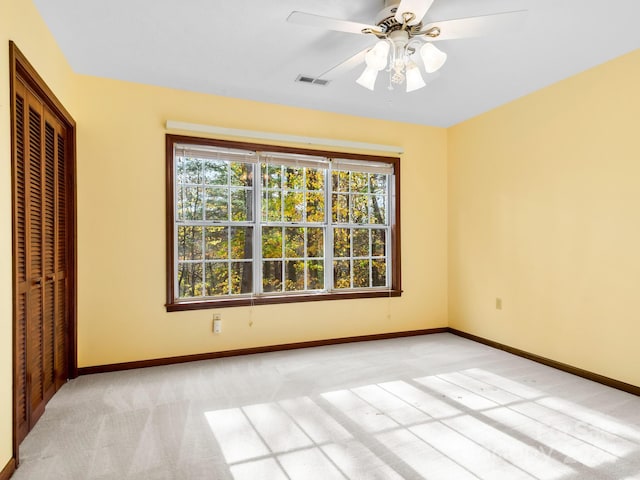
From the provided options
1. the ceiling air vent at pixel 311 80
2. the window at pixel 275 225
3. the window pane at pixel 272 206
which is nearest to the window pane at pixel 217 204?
the window at pixel 275 225

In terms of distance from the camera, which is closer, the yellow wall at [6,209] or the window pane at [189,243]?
the yellow wall at [6,209]

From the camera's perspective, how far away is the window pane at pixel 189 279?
3.85 meters

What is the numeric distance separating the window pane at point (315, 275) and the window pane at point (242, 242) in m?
0.69

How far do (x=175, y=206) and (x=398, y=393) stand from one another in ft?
8.56

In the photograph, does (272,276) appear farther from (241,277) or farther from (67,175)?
(67,175)

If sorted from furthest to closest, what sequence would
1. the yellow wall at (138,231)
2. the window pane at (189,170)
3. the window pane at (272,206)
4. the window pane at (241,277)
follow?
the window pane at (272,206), the window pane at (241,277), the window pane at (189,170), the yellow wall at (138,231)

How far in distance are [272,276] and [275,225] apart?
54cm

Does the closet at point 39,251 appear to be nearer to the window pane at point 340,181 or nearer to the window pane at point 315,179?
the window pane at point 315,179

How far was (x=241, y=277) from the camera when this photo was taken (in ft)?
13.4

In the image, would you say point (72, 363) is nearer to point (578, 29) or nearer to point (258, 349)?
point (258, 349)

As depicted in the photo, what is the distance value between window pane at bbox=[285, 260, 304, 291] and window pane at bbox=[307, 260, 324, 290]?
0.08m

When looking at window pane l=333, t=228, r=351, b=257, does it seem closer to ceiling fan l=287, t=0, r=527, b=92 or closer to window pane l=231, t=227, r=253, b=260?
window pane l=231, t=227, r=253, b=260

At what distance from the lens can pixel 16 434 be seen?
2.07 m

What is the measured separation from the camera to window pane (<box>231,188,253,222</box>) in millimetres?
4035
